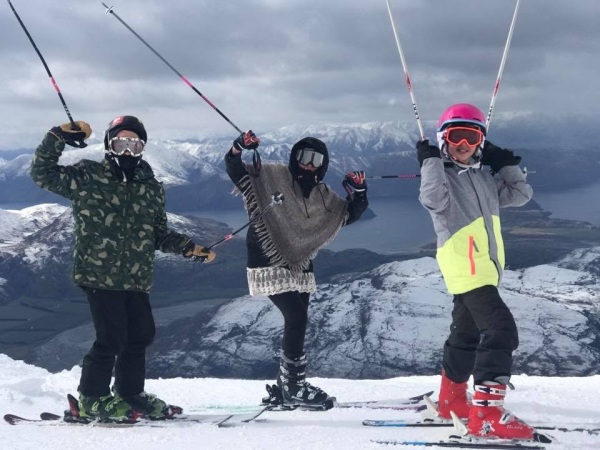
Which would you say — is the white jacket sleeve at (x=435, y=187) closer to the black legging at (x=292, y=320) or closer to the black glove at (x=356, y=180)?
the black glove at (x=356, y=180)

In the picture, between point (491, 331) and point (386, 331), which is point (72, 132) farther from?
point (386, 331)

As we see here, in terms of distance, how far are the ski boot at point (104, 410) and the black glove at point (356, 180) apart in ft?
8.70

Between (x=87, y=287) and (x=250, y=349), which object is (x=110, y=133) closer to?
(x=87, y=287)

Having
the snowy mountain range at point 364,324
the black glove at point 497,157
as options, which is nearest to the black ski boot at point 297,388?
the black glove at point 497,157

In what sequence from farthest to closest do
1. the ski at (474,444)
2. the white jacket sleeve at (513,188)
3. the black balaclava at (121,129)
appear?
the black balaclava at (121,129)
the white jacket sleeve at (513,188)
the ski at (474,444)

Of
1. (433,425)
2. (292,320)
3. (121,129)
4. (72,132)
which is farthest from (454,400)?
(72,132)

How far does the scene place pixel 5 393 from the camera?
239 inches

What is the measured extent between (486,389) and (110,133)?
3354mm

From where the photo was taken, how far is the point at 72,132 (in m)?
4.30

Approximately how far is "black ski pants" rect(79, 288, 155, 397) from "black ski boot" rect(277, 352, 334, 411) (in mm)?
1199

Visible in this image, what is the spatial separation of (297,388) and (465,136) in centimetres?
259

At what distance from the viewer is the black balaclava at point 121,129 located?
15.0 ft

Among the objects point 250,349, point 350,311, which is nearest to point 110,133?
point 250,349

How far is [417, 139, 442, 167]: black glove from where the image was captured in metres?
4.00
